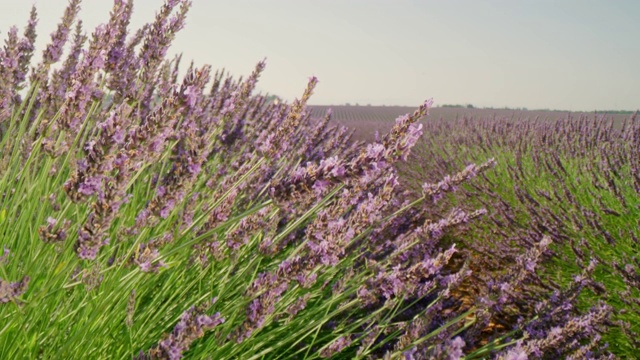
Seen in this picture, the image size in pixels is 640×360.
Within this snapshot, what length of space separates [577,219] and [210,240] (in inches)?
90.6

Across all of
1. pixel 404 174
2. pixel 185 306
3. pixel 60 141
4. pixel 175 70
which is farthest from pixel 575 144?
pixel 60 141

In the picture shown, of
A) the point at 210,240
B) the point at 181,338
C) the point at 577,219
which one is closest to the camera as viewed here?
the point at 181,338

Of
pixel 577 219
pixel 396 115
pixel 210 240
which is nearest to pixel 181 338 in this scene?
pixel 210 240

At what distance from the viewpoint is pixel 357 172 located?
1155 millimetres

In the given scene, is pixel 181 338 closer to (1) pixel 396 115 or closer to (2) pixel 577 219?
(2) pixel 577 219

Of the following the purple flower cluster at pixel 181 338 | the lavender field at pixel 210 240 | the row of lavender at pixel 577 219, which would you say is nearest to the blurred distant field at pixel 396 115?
the row of lavender at pixel 577 219

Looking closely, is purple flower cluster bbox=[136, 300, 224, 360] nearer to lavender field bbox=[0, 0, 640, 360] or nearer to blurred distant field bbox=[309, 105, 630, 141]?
lavender field bbox=[0, 0, 640, 360]

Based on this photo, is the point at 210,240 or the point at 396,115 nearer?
the point at 210,240

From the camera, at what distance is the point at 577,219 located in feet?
10.4

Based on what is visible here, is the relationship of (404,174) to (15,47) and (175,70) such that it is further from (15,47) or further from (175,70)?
(15,47)

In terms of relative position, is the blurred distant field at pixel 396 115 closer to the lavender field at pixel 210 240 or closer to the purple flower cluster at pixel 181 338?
the lavender field at pixel 210 240

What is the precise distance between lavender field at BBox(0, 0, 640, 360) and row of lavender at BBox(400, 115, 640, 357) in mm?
23

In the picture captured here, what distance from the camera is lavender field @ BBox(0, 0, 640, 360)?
3.77 ft

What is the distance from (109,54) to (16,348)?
78 centimetres
